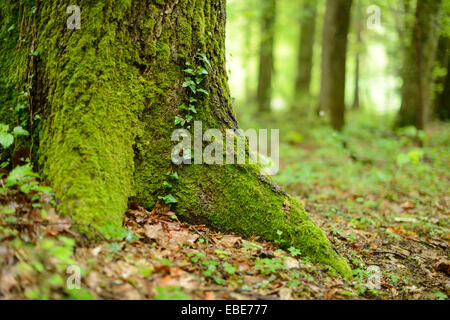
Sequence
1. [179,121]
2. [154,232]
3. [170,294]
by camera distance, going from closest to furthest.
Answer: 1. [170,294]
2. [154,232]
3. [179,121]

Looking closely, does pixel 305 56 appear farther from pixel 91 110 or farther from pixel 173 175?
pixel 91 110

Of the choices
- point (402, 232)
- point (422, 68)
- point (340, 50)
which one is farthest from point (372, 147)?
point (402, 232)

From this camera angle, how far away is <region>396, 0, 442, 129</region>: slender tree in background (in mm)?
10172

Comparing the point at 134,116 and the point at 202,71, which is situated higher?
the point at 202,71

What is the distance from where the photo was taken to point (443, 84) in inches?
569

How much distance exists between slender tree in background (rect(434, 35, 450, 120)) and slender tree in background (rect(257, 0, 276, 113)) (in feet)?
23.5

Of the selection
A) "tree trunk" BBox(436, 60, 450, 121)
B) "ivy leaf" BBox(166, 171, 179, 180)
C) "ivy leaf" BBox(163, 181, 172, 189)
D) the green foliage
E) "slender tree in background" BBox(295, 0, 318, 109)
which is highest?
"slender tree in background" BBox(295, 0, 318, 109)

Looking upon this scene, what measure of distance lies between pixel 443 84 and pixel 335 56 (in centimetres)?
712

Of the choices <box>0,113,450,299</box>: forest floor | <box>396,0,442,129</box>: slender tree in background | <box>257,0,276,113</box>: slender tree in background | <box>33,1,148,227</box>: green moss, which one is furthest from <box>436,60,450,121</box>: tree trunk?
<box>33,1,148,227</box>: green moss

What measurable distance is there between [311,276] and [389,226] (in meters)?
2.53

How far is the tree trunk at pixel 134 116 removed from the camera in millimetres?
3006

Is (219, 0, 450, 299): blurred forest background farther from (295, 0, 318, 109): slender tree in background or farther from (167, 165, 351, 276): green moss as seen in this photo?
(167, 165, 351, 276): green moss

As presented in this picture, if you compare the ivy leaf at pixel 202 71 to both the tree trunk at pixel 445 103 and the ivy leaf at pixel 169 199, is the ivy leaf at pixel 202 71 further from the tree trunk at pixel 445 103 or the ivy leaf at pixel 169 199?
the tree trunk at pixel 445 103
